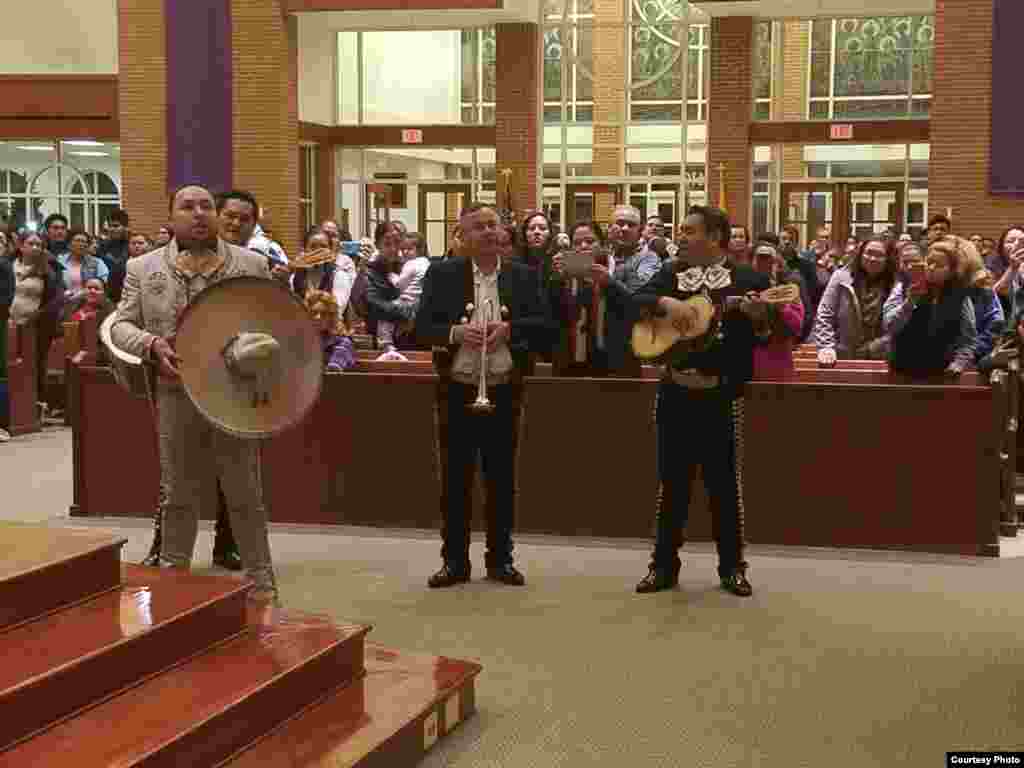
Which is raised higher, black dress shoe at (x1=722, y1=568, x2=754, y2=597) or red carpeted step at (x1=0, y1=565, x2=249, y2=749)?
red carpeted step at (x1=0, y1=565, x2=249, y2=749)

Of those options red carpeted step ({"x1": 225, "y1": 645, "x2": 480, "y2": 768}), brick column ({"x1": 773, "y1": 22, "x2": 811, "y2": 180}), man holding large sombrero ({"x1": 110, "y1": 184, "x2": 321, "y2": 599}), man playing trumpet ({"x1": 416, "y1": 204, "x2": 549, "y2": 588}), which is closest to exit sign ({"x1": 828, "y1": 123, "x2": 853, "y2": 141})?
brick column ({"x1": 773, "y1": 22, "x2": 811, "y2": 180})

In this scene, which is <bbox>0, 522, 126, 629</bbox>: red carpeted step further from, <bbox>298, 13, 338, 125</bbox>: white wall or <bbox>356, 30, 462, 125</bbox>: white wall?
<bbox>356, 30, 462, 125</bbox>: white wall

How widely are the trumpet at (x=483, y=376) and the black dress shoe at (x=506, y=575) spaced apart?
79cm

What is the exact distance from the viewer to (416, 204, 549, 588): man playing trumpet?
252 inches

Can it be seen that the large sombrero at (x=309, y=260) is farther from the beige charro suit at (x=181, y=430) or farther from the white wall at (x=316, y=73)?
the white wall at (x=316, y=73)

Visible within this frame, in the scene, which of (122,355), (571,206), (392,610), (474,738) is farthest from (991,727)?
(571,206)

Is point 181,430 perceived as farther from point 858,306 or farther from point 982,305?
point 858,306

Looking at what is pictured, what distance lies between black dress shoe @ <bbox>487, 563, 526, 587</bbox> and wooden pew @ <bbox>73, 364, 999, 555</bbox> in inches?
42.3

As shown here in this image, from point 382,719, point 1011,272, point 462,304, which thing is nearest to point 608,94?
point 1011,272

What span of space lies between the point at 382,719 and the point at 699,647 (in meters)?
1.70

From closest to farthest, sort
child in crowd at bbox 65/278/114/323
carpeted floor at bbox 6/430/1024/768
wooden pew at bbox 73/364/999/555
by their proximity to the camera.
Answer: carpeted floor at bbox 6/430/1024/768 → wooden pew at bbox 73/364/999/555 → child in crowd at bbox 65/278/114/323

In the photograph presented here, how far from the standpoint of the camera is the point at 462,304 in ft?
21.1

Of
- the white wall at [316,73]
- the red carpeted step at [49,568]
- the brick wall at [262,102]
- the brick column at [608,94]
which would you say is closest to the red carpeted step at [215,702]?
the red carpeted step at [49,568]

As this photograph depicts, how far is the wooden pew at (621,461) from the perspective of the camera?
7207 mm
